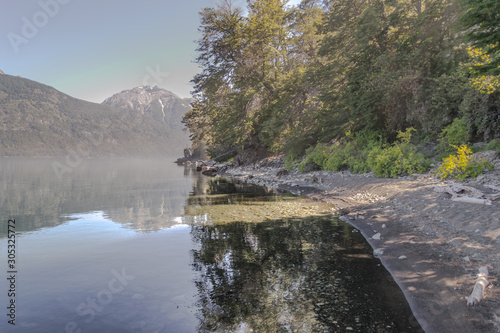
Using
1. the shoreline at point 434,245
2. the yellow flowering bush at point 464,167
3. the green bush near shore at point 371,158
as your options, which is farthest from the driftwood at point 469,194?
the green bush near shore at point 371,158

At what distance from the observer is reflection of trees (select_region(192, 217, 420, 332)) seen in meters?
4.52

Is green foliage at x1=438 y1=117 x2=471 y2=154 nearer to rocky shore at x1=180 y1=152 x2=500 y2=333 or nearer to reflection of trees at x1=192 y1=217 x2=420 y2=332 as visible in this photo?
rocky shore at x1=180 y1=152 x2=500 y2=333

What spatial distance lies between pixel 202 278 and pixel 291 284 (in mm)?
1925

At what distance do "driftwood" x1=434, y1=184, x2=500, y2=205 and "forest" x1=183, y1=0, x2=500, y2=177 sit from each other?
10.6ft

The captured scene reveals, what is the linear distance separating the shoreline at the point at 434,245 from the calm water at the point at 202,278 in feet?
1.29

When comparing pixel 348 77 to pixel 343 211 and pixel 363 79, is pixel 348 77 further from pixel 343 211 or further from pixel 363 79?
pixel 343 211

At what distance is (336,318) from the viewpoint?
4.56 m

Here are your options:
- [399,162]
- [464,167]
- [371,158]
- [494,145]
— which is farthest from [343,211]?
[371,158]

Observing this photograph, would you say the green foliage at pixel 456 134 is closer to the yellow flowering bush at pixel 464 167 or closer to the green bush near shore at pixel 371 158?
the green bush near shore at pixel 371 158

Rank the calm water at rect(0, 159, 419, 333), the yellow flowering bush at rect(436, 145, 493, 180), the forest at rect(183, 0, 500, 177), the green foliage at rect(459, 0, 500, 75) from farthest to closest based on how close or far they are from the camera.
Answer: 1. the forest at rect(183, 0, 500, 177)
2. the yellow flowering bush at rect(436, 145, 493, 180)
3. the green foliage at rect(459, 0, 500, 75)
4. the calm water at rect(0, 159, 419, 333)

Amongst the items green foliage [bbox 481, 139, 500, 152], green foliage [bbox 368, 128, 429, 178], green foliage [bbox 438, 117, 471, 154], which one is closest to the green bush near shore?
green foliage [bbox 368, 128, 429, 178]

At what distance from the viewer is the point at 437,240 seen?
23.7 ft

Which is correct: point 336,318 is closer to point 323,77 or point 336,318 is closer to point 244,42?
point 323,77

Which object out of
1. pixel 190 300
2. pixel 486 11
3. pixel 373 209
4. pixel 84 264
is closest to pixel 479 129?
pixel 373 209
